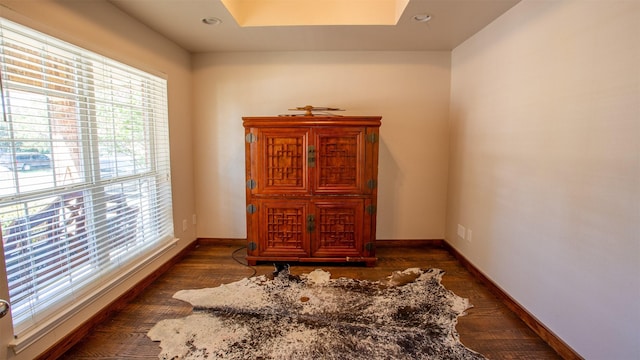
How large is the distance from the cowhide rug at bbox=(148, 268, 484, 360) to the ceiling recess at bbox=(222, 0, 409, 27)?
7.80 ft

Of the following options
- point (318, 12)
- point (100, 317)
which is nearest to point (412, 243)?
point (318, 12)

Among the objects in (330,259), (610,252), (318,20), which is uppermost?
(318,20)

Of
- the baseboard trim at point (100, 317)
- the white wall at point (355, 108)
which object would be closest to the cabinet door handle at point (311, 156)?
the white wall at point (355, 108)

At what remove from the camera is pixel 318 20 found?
8.81ft

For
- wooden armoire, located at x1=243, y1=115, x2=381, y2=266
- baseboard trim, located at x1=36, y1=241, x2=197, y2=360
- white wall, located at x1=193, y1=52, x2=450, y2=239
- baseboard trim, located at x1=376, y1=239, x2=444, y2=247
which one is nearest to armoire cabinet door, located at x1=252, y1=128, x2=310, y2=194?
wooden armoire, located at x1=243, y1=115, x2=381, y2=266

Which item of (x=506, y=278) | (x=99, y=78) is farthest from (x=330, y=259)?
(x=99, y=78)

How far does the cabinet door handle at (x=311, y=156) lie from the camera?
2.92 metres

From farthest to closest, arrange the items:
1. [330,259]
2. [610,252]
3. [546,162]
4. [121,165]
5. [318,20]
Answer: [330,259] < [318,20] < [121,165] < [546,162] < [610,252]

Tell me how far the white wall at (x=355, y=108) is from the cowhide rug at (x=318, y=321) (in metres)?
1.12

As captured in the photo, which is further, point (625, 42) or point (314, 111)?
point (314, 111)

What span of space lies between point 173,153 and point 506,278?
132 inches

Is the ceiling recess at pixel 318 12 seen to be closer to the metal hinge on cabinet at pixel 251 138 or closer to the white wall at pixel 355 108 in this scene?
the white wall at pixel 355 108

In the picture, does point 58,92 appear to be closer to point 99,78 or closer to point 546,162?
point 99,78

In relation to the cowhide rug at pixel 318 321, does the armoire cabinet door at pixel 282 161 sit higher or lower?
higher
